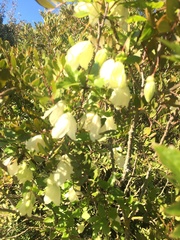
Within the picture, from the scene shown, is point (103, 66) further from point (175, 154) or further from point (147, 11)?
point (175, 154)

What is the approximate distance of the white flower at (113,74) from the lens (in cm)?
81

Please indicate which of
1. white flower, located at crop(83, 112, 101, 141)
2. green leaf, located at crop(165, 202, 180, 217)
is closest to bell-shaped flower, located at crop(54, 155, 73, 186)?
white flower, located at crop(83, 112, 101, 141)

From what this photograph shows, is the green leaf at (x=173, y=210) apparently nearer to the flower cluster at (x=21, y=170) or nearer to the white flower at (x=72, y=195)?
the flower cluster at (x=21, y=170)

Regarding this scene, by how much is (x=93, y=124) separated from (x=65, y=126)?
0.28 ft

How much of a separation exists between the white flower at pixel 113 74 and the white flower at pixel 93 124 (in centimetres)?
11

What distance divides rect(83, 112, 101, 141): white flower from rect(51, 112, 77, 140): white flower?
2.0 inches

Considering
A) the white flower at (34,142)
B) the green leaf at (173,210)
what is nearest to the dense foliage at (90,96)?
the white flower at (34,142)

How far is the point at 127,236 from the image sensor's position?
133cm

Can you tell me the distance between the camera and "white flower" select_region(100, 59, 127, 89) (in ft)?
2.67

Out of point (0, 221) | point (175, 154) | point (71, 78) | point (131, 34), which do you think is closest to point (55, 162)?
point (71, 78)

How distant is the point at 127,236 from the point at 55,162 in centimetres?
52

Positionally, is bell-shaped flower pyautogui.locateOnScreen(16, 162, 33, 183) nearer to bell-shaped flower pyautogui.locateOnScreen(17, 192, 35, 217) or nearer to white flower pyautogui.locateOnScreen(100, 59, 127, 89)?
bell-shaped flower pyautogui.locateOnScreen(17, 192, 35, 217)

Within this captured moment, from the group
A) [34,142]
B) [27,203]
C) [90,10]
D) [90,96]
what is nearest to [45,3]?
[90,10]

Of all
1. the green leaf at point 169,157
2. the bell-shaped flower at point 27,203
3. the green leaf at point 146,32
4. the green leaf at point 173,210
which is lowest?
the green leaf at point 173,210
